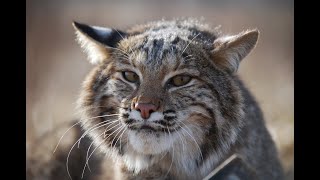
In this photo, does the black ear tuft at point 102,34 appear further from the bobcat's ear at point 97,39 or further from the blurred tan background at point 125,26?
the blurred tan background at point 125,26

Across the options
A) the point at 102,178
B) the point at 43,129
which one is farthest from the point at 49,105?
the point at 102,178

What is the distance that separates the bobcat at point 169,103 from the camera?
4781 millimetres

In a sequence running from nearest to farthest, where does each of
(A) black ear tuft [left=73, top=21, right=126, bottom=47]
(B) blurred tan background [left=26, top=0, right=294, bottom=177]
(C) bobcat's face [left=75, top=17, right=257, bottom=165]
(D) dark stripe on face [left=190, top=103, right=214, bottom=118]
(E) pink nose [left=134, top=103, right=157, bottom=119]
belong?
(E) pink nose [left=134, top=103, right=157, bottom=119] < (C) bobcat's face [left=75, top=17, right=257, bottom=165] < (D) dark stripe on face [left=190, top=103, right=214, bottom=118] < (A) black ear tuft [left=73, top=21, right=126, bottom=47] < (B) blurred tan background [left=26, top=0, right=294, bottom=177]

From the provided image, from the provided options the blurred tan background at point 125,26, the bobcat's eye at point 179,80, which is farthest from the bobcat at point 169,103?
the blurred tan background at point 125,26

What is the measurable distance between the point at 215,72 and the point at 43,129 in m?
1.91

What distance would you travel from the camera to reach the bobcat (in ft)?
15.7

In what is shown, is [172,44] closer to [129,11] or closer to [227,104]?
[227,104]

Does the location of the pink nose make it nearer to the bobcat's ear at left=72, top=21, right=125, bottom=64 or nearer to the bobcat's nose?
the bobcat's nose

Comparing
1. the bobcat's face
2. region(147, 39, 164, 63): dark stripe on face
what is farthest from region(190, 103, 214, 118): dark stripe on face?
region(147, 39, 164, 63): dark stripe on face

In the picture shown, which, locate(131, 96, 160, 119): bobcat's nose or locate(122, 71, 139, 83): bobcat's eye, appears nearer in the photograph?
locate(131, 96, 160, 119): bobcat's nose

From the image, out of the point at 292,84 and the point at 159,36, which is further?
the point at 292,84

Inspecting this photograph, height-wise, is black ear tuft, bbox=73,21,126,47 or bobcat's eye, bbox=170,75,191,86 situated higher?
black ear tuft, bbox=73,21,126,47

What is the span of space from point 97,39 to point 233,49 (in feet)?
3.18

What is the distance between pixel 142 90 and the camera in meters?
4.76
